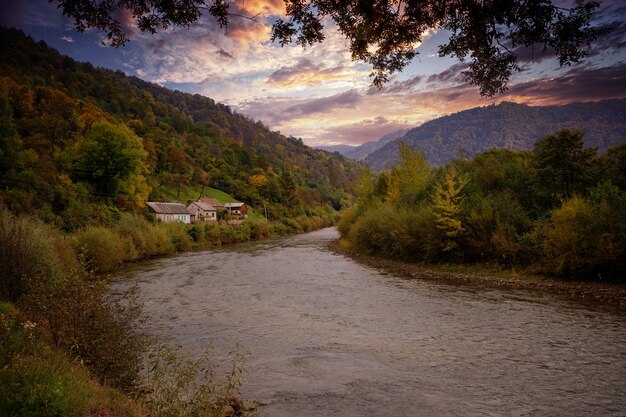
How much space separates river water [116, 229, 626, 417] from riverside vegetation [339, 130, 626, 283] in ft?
13.1

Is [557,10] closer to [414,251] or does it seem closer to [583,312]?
[583,312]

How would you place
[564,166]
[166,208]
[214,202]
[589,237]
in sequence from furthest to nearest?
[214,202]
[166,208]
[564,166]
[589,237]

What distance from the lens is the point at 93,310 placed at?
7602 millimetres

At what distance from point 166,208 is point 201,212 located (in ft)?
34.4

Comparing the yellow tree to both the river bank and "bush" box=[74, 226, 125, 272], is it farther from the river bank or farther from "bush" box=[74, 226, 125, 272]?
"bush" box=[74, 226, 125, 272]

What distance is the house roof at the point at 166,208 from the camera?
2670 inches

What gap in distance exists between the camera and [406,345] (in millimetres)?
12320

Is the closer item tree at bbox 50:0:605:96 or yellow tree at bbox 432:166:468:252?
tree at bbox 50:0:605:96

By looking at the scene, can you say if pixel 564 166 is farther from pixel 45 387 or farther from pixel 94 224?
pixel 94 224

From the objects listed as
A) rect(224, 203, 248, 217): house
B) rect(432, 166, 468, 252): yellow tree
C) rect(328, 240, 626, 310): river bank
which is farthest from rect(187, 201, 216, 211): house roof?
rect(432, 166, 468, 252): yellow tree

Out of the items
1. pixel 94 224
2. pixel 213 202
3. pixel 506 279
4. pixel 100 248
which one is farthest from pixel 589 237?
pixel 213 202

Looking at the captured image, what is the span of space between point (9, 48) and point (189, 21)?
139 meters

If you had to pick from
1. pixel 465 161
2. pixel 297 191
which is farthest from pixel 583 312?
pixel 297 191

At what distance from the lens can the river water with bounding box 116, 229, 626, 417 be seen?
8.40 m
